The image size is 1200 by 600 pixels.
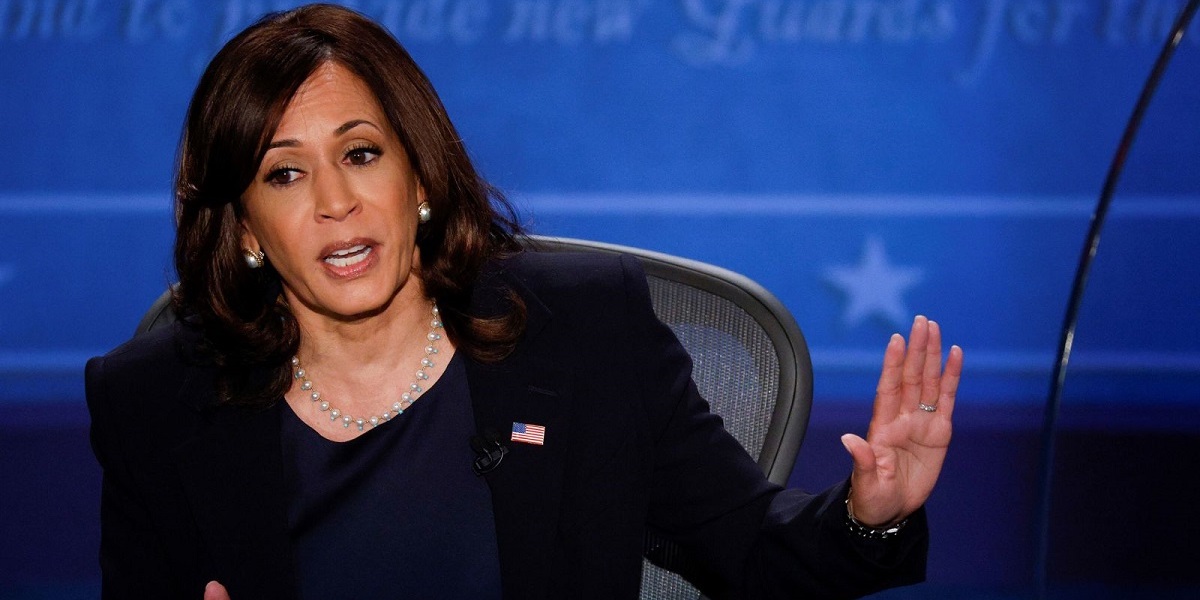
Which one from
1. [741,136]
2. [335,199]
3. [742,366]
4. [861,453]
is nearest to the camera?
[861,453]

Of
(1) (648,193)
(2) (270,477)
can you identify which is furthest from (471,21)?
(2) (270,477)

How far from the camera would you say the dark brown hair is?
155 cm

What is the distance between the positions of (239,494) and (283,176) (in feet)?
1.27

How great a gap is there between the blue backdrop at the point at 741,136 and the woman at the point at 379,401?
146 centimetres

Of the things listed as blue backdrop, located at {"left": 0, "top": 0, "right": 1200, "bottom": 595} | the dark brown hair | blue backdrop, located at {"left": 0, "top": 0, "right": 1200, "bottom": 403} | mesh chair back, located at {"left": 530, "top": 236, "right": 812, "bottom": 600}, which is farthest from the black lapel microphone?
blue backdrop, located at {"left": 0, "top": 0, "right": 1200, "bottom": 403}

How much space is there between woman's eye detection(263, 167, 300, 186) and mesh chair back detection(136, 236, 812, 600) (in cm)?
49

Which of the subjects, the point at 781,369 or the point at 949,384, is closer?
the point at 949,384

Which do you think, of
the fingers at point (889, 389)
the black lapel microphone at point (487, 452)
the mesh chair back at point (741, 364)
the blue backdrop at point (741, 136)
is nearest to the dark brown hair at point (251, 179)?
the black lapel microphone at point (487, 452)

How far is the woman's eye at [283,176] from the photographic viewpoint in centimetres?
Result: 158

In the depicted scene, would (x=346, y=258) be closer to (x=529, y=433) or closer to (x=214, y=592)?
(x=529, y=433)

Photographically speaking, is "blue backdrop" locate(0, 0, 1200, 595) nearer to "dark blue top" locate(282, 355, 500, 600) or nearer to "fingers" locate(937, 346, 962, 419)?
"dark blue top" locate(282, 355, 500, 600)

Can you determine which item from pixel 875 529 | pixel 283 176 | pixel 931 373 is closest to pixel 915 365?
pixel 931 373

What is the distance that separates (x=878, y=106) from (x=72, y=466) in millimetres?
2338

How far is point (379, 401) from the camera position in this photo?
1699mm
